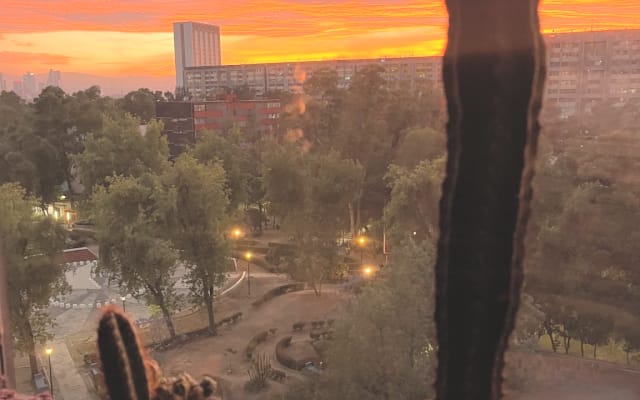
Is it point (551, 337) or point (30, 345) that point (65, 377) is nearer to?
point (30, 345)

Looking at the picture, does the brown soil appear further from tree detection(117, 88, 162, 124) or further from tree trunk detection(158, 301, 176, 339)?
tree detection(117, 88, 162, 124)

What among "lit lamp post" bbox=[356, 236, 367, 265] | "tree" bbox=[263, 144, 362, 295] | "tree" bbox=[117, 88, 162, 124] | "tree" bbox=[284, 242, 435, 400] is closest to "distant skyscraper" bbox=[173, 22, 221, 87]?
"tree" bbox=[284, 242, 435, 400]

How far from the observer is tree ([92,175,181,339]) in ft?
11.4

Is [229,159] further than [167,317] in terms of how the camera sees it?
Yes

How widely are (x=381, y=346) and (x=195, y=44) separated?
1385mm

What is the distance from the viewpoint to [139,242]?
348cm

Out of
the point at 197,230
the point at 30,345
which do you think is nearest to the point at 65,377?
the point at 30,345

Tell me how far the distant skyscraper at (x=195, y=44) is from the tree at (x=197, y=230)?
1520 mm

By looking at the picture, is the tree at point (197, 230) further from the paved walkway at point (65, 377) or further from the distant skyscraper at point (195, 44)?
the distant skyscraper at point (195, 44)

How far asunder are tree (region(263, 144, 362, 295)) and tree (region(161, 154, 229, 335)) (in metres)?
0.70

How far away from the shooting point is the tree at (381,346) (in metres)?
1.85

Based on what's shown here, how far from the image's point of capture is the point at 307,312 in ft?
12.7

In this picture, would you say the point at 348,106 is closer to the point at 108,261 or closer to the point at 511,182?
the point at 108,261

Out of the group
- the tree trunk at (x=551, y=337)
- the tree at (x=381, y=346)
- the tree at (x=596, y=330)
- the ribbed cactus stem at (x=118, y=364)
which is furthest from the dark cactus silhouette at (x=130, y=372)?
the tree at (x=596, y=330)
